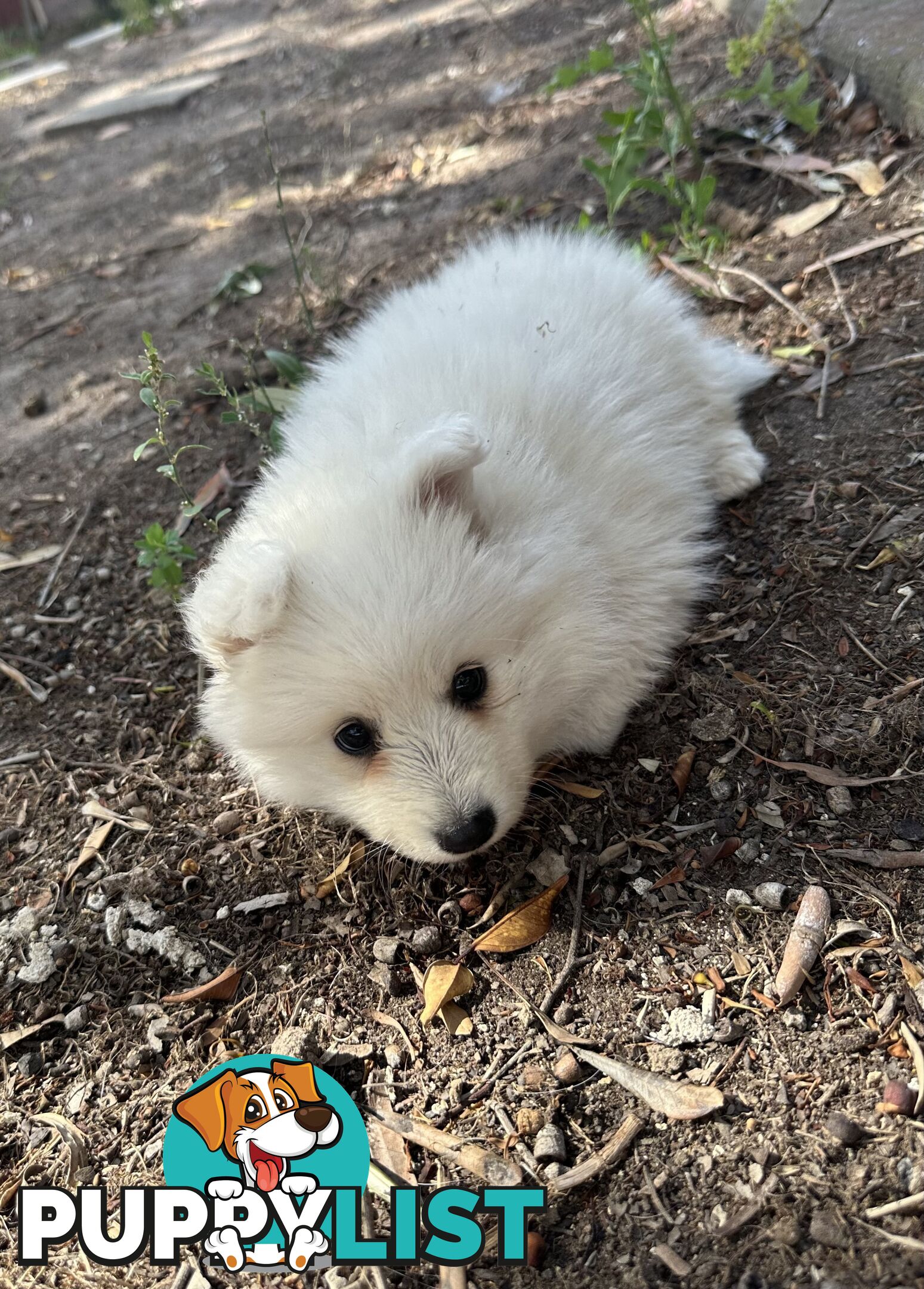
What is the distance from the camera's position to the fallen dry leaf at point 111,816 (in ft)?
9.60

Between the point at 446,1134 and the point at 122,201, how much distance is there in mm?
6903

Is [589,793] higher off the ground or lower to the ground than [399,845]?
lower

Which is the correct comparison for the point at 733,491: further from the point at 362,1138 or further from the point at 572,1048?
the point at 362,1138

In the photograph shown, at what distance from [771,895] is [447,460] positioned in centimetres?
129

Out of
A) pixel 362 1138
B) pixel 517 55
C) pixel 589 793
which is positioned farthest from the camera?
pixel 517 55

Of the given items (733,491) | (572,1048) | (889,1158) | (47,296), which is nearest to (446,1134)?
(572,1048)

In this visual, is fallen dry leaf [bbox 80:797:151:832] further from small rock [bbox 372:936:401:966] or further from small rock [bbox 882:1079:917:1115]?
small rock [bbox 882:1079:917:1115]

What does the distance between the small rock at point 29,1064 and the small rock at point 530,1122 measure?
1.26 metres

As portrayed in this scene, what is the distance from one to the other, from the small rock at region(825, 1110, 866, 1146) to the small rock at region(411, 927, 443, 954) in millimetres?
995

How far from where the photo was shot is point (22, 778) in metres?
3.14

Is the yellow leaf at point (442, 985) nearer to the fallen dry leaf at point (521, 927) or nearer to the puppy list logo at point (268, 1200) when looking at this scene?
the fallen dry leaf at point (521, 927)

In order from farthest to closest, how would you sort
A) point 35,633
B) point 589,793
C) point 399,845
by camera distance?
point 35,633, point 589,793, point 399,845

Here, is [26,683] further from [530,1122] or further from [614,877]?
[530,1122]

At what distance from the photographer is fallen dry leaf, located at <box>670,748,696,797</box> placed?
2576 millimetres
